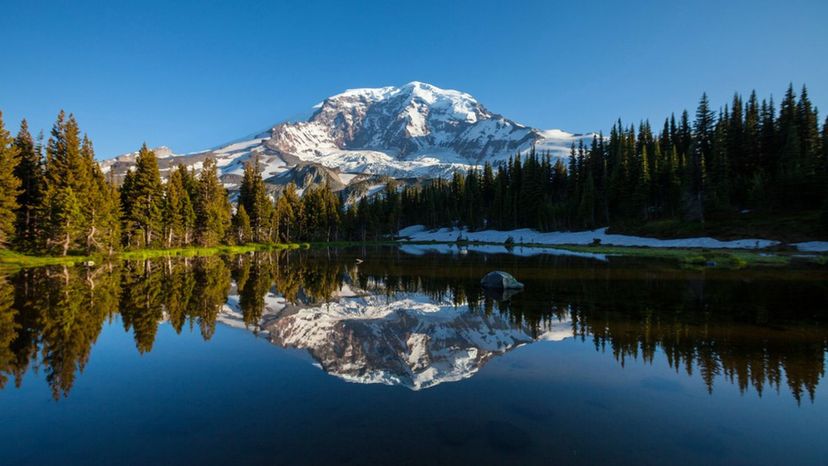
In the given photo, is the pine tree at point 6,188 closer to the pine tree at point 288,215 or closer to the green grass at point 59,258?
the green grass at point 59,258

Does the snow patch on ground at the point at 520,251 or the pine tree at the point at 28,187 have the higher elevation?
the pine tree at the point at 28,187

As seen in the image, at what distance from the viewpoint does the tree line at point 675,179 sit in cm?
6762

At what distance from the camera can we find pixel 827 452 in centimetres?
634

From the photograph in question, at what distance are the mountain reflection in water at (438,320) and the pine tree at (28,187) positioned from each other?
84.2ft

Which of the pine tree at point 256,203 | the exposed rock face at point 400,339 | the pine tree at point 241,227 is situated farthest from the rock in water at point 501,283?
the pine tree at point 256,203

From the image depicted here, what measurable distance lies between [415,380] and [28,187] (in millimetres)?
61196

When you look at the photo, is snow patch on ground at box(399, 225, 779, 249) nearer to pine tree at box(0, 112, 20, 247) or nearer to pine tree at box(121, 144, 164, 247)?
pine tree at box(121, 144, 164, 247)

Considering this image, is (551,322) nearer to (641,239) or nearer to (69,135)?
(69,135)

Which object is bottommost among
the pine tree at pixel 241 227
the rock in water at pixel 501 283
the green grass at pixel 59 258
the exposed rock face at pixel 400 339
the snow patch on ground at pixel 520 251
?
the snow patch on ground at pixel 520 251

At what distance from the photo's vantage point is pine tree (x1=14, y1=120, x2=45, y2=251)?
44.9m

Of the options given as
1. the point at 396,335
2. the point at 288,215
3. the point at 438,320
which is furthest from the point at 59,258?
the point at 288,215

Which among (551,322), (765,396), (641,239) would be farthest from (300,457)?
(641,239)

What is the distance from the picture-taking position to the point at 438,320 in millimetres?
15969

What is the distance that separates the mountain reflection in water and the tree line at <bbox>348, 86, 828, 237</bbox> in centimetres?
5155
